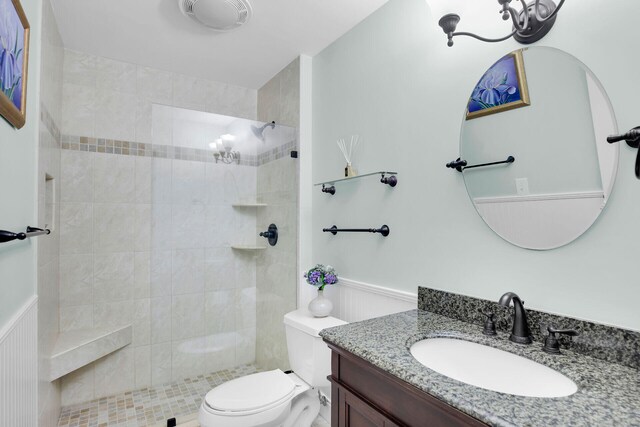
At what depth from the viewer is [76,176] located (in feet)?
7.79

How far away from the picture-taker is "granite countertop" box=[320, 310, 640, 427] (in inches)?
26.9

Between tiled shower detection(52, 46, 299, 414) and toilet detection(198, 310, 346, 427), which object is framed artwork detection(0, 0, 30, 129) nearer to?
tiled shower detection(52, 46, 299, 414)

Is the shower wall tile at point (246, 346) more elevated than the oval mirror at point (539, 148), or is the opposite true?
the oval mirror at point (539, 148)

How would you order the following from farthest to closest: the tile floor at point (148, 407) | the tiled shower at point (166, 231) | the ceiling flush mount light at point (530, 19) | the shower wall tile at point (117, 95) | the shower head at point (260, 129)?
the shower head at point (260, 129) < the shower wall tile at point (117, 95) < the tiled shower at point (166, 231) < the tile floor at point (148, 407) < the ceiling flush mount light at point (530, 19)

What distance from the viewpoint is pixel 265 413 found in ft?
5.12

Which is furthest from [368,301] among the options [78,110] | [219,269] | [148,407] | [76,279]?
[78,110]

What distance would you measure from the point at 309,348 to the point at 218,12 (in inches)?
74.3

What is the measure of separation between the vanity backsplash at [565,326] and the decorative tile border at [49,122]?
6.78 feet

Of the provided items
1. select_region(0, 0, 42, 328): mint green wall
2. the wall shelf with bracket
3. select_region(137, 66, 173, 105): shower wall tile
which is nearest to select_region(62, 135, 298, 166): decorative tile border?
the wall shelf with bracket

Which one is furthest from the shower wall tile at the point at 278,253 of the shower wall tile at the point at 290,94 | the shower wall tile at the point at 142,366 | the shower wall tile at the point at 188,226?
the shower wall tile at the point at 142,366

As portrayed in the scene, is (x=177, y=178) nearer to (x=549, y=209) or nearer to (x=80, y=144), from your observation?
(x=80, y=144)

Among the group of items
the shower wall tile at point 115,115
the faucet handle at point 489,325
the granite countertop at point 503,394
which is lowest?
the granite countertop at point 503,394

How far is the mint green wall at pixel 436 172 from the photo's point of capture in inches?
38.4

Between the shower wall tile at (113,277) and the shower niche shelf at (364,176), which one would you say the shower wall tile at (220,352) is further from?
the shower niche shelf at (364,176)
